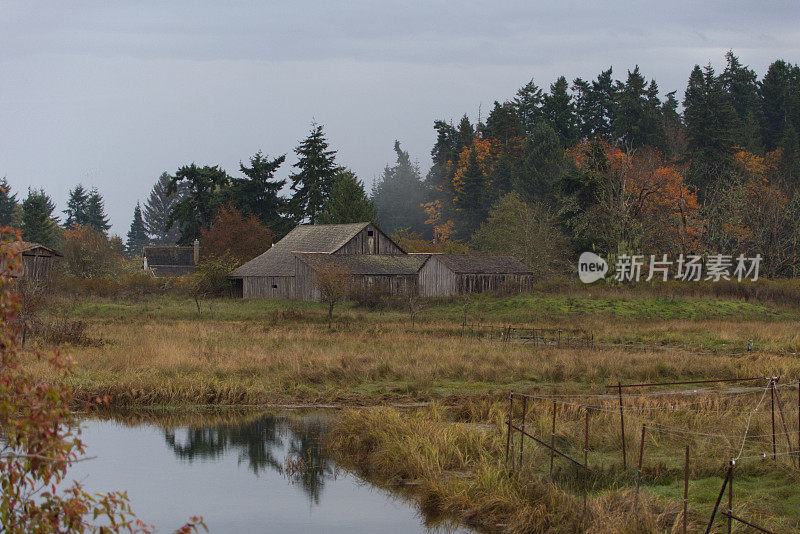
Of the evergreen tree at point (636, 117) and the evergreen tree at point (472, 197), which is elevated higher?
the evergreen tree at point (636, 117)

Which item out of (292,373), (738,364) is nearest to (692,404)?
(738,364)

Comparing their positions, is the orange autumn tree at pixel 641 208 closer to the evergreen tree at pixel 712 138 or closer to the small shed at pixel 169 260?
the evergreen tree at pixel 712 138

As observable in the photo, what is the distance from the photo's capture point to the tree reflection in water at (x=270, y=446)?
57.7 ft

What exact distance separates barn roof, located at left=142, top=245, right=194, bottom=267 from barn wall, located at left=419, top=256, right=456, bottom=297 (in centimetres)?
5037

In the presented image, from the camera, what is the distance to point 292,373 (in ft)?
88.9

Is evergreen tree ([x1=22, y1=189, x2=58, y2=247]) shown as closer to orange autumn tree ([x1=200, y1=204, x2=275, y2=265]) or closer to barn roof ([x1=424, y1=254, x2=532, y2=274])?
orange autumn tree ([x1=200, y1=204, x2=275, y2=265])

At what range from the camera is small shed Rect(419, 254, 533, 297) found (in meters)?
63.6

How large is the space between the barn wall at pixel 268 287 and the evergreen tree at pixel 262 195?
26.2m

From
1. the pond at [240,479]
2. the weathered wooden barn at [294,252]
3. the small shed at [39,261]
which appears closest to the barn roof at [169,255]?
the weathered wooden barn at [294,252]

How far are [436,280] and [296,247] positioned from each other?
14726 millimetres

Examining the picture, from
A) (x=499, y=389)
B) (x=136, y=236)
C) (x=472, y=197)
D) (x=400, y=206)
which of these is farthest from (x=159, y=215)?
(x=499, y=389)

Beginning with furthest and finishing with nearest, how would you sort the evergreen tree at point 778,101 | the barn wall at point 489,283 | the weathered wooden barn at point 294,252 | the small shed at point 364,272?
the evergreen tree at point 778,101 → the weathered wooden barn at point 294,252 → the barn wall at point 489,283 → the small shed at point 364,272

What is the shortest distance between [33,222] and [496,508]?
305 ft

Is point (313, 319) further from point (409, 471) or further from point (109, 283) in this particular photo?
point (409, 471)
